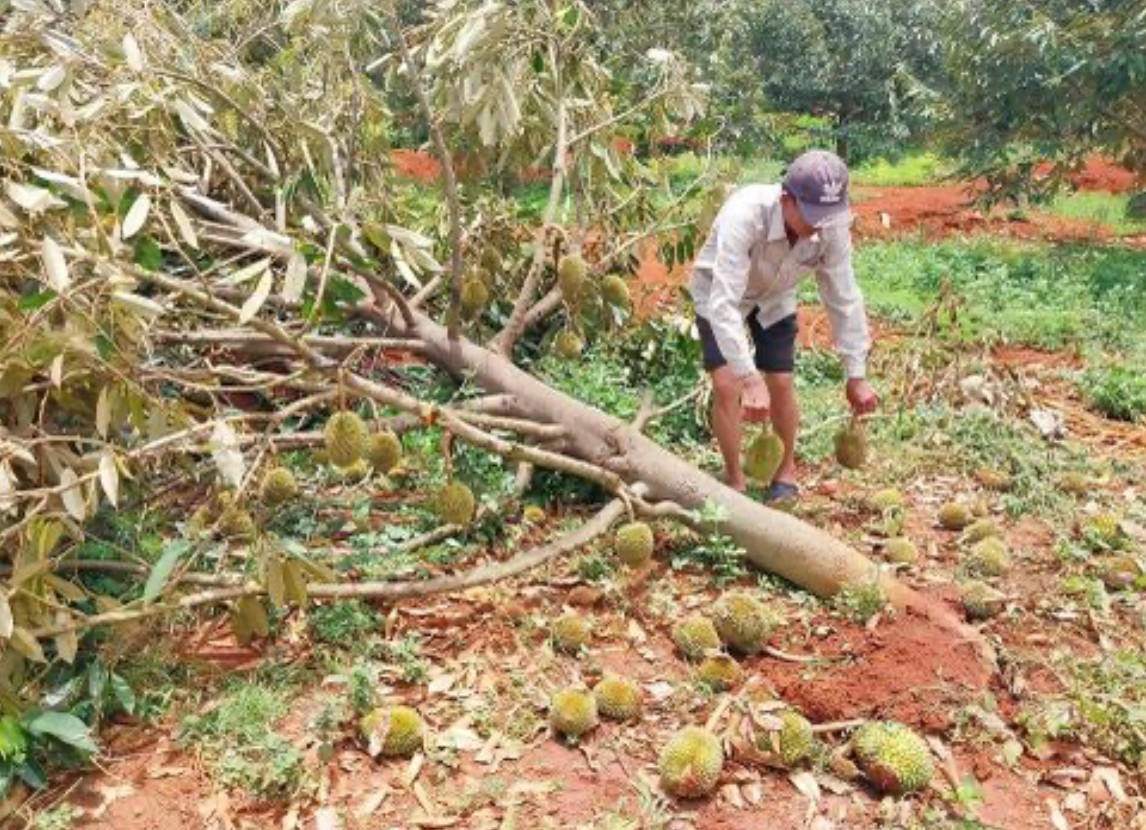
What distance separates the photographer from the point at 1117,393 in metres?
5.51

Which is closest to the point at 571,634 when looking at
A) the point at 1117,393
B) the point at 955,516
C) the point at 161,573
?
the point at 161,573

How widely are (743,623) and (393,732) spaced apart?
3.33ft

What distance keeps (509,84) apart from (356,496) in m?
1.60

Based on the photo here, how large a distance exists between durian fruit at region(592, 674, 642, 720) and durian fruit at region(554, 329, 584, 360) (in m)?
2.08

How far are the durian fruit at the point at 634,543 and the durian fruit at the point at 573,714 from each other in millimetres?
644

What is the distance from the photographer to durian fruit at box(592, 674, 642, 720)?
3018mm

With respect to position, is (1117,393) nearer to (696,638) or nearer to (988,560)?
(988,560)

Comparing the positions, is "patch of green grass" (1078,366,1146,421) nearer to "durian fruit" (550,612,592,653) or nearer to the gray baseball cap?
the gray baseball cap

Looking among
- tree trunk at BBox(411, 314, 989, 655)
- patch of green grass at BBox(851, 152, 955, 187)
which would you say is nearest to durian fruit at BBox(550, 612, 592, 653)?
tree trunk at BBox(411, 314, 989, 655)

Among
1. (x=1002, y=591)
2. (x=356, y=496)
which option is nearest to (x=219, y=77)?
(x=356, y=496)

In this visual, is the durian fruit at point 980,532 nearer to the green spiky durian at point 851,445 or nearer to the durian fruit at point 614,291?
the green spiky durian at point 851,445

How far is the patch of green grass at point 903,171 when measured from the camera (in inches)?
691

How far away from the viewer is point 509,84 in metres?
4.19

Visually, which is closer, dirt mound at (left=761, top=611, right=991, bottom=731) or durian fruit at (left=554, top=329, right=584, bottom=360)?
dirt mound at (left=761, top=611, right=991, bottom=731)
